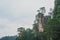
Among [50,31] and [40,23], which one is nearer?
[50,31]

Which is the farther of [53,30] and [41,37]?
[41,37]

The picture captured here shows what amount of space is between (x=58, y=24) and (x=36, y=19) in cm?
3529

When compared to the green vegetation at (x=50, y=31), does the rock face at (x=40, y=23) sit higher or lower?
higher

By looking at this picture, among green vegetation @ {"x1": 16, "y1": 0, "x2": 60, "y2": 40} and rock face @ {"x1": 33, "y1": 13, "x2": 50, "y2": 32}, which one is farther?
rock face @ {"x1": 33, "y1": 13, "x2": 50, "y2": 32}

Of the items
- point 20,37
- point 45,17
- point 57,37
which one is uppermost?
point 45,17

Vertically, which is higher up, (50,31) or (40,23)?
(40,23)

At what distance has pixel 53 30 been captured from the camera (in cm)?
5319

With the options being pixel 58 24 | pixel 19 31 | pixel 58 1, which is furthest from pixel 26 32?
pixel 58 24

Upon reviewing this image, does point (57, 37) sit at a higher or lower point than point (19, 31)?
lower

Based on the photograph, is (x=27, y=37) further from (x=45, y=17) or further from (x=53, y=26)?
(x=53, y=26)

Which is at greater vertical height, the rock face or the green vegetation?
the rock face

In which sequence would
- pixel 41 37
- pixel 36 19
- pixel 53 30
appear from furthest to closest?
pixel 36 19 < pixel 41 37 < pixel 53 30

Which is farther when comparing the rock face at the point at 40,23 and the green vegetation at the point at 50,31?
the rock face at the point at 40,23

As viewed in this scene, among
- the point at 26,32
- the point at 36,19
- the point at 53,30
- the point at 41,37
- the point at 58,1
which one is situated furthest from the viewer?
the point at 36,19
